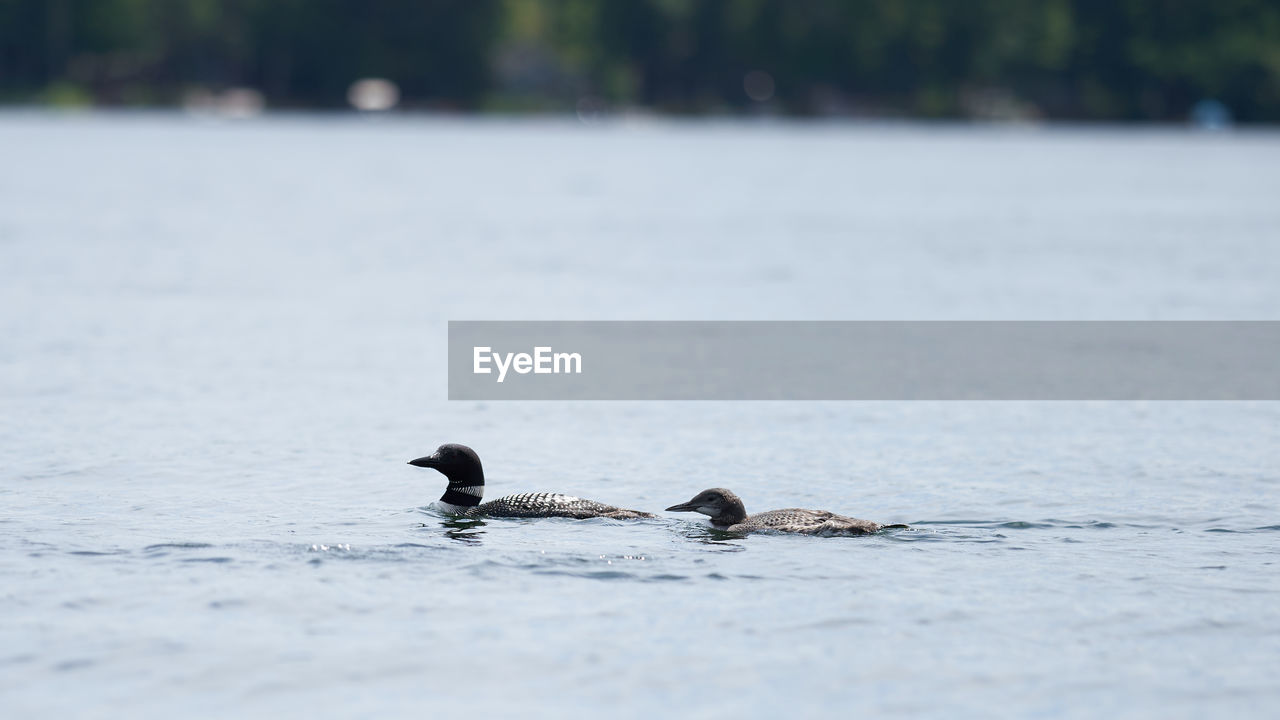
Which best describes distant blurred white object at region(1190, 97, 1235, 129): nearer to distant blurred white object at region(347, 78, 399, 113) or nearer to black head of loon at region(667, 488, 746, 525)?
distant blurred white object at region(347, 78, 399, 113)

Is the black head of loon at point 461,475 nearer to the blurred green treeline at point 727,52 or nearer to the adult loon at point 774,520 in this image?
the adult loon at point 774,520

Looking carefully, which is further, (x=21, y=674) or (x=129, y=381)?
(x=129, y=381)

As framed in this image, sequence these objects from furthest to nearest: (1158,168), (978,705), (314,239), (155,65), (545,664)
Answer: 1. (155,65)
2. (1158,168)
3. (314,239)
4. (545,664)
5. (978,705)

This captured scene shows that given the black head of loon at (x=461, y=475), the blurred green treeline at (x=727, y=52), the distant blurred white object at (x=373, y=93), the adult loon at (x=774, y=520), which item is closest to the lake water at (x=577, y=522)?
the adult loon at (x=774, y=520)

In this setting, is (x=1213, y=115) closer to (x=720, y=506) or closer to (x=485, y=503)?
(x=485, y=503)

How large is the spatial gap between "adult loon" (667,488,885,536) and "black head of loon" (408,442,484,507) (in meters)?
1.80

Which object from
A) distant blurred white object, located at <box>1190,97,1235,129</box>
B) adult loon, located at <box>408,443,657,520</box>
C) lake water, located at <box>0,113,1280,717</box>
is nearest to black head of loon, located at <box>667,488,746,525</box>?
lake water, located at <box>0,113,1280,717</box>

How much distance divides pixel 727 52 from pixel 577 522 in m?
157

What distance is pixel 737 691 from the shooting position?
1168 cm

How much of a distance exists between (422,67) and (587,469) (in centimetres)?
Answer: 15497

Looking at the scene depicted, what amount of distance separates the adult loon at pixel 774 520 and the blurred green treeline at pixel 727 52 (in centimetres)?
15052

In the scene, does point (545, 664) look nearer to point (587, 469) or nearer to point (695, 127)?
point (587, 469)

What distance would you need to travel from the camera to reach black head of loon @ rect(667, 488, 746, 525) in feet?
50.7

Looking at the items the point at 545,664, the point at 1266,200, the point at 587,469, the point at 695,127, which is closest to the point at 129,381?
the point at 587,469
